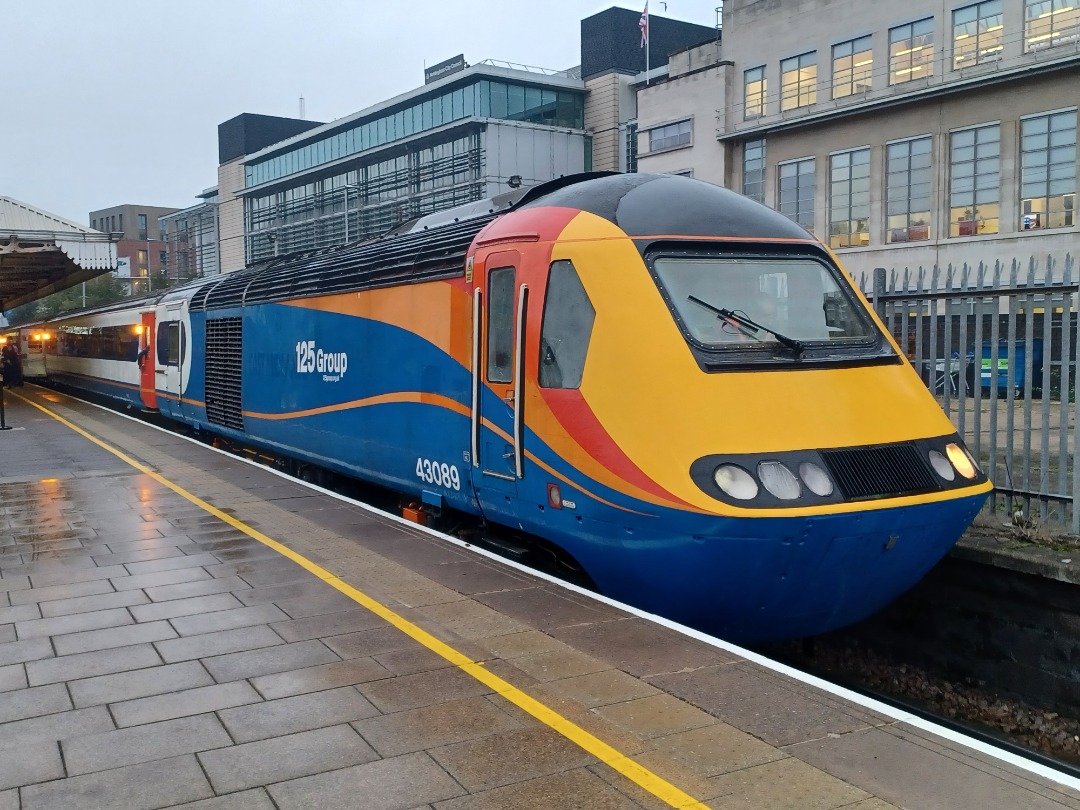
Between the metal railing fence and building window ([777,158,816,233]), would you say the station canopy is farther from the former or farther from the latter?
building window ([777,158,816,233])

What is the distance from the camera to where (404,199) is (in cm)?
5281

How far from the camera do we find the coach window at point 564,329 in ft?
21.3

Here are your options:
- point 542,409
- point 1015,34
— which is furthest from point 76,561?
point 1015,34

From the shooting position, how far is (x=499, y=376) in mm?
7270

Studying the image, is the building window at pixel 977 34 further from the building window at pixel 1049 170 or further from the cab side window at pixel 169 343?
the cab side window at pixel 169 343

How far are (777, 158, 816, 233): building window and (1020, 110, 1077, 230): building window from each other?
762cm

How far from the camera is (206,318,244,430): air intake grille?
45.5ft

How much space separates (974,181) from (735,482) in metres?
30.0

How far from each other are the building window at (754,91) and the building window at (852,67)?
3.32m

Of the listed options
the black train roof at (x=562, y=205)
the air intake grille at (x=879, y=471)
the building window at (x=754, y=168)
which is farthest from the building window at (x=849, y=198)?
the air intake grille at (x=879, y=471)

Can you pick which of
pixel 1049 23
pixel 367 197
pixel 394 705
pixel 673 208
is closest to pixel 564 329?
pixel 673 208

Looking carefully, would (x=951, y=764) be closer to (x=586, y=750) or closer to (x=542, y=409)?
(x=586, y=750)

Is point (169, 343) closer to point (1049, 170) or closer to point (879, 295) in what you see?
point (879, 295)

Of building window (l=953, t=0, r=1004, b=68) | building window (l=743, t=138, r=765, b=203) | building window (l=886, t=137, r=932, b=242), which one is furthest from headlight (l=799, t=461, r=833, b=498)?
building window (l=743, t=138, r=765, b=203)
